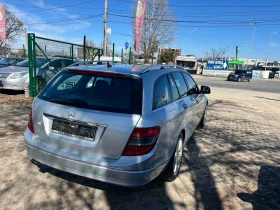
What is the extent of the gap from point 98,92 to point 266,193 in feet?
8.82

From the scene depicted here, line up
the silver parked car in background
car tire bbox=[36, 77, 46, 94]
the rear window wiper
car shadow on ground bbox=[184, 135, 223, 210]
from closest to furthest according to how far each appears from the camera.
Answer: the rear window wiper, car shadow on ground bbox=[184, 135, 223, 210], the silver parked car in background, car tire bbox=[36, 77, 46, 94]

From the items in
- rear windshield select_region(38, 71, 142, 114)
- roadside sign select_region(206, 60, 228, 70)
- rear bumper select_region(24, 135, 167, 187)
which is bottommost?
rear bumper select_region(24, 135, 167, 187)

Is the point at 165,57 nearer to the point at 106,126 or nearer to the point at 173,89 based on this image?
the point at 173,89

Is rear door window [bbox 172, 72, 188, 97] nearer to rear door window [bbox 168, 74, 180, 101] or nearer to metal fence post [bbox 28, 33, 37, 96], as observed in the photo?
rear door window [bbox 168, 74, 180, 101]

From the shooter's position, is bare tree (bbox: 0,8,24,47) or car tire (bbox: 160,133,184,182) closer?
car tire (bbox: 160,133,184,182)

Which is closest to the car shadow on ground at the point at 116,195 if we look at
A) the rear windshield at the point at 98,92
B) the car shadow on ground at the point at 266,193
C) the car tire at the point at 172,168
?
the car tire at the point at 172,168

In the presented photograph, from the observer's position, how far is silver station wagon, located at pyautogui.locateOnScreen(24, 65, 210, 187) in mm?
2402

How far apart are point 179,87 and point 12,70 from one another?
7.43 meters

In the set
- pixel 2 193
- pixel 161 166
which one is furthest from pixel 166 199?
pixel 2 193

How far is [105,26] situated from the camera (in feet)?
88.0

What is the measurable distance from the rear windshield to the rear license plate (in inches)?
8.4

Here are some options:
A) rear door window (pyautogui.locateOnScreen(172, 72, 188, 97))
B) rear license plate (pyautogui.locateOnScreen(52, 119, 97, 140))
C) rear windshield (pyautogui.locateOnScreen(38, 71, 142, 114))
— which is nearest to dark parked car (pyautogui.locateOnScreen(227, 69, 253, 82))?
rear door window (pyautogui.locateOnScreen(172, 72, 188, 97))

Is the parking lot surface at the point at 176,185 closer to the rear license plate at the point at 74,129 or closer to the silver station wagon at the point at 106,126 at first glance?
the silver station wagon at the point at 106,126

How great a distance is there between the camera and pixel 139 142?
240 centimetres
